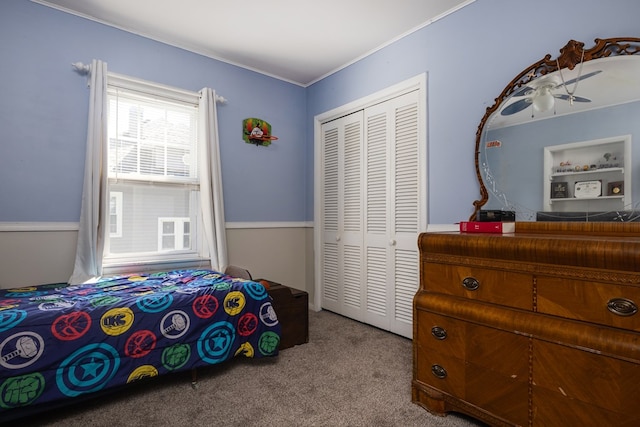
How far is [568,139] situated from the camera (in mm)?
1979

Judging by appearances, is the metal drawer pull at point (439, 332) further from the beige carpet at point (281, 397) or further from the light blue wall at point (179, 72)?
the light blue wall at point (179, 72)

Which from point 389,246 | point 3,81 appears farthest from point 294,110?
point 3,81

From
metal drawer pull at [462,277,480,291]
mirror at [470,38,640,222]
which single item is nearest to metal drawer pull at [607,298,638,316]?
metal drawer pull at [462,277,480,291]

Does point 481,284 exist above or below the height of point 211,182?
below

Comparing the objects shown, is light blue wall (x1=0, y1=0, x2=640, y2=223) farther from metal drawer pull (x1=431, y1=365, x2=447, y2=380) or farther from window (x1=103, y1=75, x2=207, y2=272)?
metal drawer pull (x1=431, y1=365, x2=447, y2=380)

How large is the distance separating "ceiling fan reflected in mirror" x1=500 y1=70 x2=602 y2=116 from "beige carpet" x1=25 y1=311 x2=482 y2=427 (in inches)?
71.0

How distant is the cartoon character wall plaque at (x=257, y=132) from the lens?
3.47m

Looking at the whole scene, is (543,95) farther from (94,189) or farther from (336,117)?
(94,189)

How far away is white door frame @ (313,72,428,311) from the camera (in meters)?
2.74

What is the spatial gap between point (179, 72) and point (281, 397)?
108 inches

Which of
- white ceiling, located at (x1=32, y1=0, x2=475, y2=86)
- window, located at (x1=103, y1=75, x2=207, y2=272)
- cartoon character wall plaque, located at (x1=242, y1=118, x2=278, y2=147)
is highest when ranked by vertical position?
white ceiling, located at (x1=32, y1=0, x2=475, y2=86)

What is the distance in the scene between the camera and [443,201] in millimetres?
2621

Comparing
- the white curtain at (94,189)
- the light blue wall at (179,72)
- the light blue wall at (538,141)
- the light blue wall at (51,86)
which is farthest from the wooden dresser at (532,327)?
the light blue wall at (51,86)

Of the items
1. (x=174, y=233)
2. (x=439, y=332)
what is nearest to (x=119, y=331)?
(x=174, y=233)
